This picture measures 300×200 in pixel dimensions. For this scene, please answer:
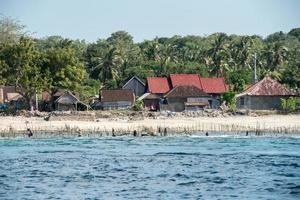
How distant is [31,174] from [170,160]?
11.4m

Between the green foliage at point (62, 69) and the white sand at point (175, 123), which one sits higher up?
the green foliage at point (62, 69)

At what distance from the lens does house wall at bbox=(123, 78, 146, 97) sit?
99.2 m

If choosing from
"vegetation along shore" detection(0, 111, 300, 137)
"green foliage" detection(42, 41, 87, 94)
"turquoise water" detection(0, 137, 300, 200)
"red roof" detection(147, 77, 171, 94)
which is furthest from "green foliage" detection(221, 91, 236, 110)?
"turquoise water" detection(0, 137, 300, 200)

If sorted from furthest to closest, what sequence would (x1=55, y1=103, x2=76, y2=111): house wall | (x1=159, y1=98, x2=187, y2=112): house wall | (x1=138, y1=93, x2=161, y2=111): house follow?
(x1=138, y1=93, x2=161, y2=111): house
(x1=159, y1=98, x2=187, y2=112): house wall
(x1=55, y1=103, x2=76, y2=111): house wall

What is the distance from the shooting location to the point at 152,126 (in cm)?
7288

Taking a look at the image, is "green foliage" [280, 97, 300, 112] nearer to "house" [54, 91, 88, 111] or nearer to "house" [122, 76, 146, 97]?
"house" [122, 76, 146, 97]

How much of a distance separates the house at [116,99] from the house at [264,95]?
14.4 metres

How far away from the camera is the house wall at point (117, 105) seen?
91562 millimetres

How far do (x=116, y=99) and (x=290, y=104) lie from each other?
22848mm

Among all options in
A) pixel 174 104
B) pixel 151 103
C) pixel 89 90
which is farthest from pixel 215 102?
pixel 89 90

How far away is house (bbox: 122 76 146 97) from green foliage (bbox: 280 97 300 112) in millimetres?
22041

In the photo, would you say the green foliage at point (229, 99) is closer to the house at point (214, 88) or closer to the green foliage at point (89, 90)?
the house at point (214, 88)

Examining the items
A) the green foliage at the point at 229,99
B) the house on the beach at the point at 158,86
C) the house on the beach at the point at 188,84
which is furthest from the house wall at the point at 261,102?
the house on the beach at the point at 158,86

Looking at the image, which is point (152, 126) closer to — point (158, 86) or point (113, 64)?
point (158, 86)
